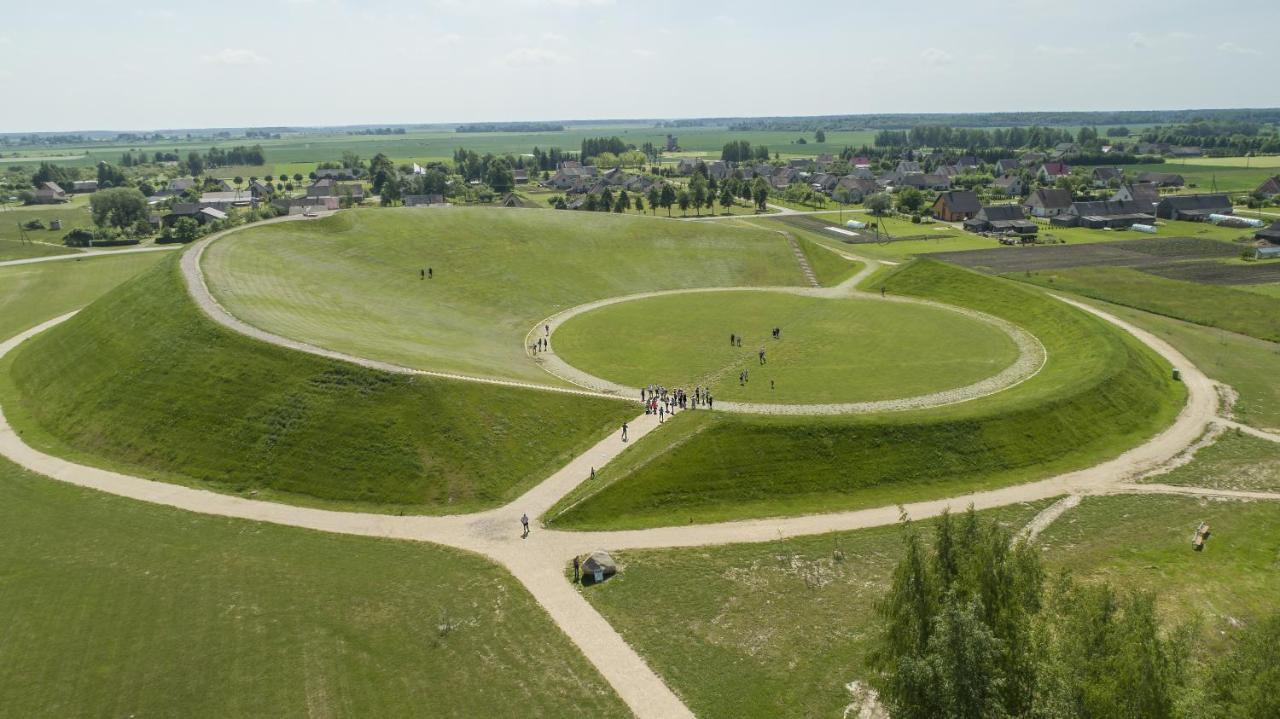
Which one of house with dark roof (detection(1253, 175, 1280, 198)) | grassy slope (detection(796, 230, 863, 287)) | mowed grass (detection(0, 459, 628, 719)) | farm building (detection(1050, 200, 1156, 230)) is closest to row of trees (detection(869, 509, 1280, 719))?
mowed grass (detection(0, 459, 628, 719))

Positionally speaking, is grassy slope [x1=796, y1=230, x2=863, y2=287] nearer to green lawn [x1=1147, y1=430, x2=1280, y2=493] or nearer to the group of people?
the group of people

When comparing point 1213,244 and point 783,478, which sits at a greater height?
point 1213,244

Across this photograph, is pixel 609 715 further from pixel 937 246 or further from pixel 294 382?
pixel 937 246

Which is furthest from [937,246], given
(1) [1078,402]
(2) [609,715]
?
(2) [609,715]

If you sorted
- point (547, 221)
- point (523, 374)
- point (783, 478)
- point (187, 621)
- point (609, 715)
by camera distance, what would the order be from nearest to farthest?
point (609, 715), point (187, 621), point (783, 478), point (523, 374), point (547, 221)

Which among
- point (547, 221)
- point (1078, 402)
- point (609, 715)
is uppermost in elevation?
point (547, 221)

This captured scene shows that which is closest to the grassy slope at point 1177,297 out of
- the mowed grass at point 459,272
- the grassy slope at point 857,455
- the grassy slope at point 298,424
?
the grassy slope at point 857,455
